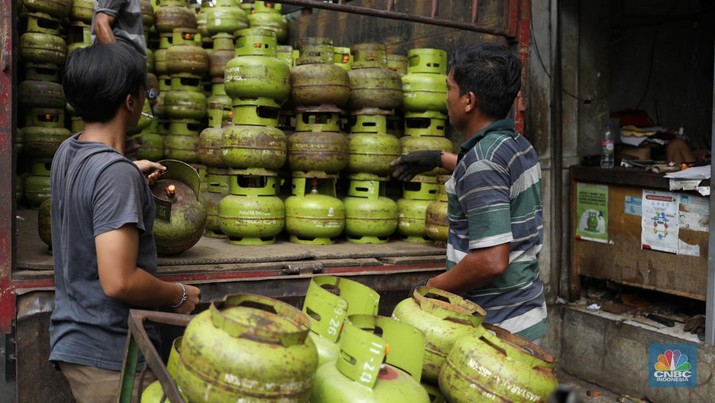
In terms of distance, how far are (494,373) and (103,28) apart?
13.0ft

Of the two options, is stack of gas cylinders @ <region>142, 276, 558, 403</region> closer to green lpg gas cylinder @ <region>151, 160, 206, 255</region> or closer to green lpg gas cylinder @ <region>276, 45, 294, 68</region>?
green lpg gas cylinder @ <region>151, 160, 206, 255</region>

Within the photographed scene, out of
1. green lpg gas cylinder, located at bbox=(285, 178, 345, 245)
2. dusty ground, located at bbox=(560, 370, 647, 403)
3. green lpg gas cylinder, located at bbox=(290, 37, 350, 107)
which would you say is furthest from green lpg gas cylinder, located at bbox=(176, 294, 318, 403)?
dusty ground, located at bbox=(560, 370, 647, 403)

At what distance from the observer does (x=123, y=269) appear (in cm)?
221

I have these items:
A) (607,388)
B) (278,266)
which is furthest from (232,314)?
(607,388)

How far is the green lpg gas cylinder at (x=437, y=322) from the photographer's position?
2148 mm

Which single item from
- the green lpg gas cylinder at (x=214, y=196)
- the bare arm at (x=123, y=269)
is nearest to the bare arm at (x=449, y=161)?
the bare arm at (x=123, y=269)

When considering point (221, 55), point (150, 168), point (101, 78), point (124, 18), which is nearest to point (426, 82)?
point (124, 18)

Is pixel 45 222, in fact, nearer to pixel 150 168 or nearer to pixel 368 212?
pixel 150 168

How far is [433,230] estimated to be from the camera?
4934 mm

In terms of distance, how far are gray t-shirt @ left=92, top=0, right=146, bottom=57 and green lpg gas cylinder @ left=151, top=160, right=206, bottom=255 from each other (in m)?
1.63

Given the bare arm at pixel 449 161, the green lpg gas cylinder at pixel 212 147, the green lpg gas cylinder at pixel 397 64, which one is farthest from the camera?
the green lpg gas cylinder at pixel 397 64

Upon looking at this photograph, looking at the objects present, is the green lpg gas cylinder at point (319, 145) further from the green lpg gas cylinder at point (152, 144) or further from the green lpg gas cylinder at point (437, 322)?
the green lpg gas cylinder at point (437, 322)

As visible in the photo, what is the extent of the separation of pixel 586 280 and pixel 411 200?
1.92 meters

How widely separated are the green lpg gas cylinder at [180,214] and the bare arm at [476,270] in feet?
5.74
